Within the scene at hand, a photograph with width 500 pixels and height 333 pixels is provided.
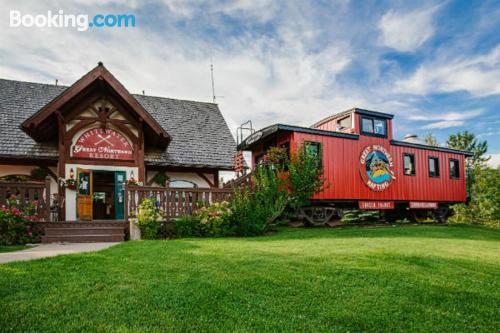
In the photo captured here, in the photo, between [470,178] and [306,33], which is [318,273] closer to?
[306,33]

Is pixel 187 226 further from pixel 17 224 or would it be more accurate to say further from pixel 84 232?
pixel 17 224

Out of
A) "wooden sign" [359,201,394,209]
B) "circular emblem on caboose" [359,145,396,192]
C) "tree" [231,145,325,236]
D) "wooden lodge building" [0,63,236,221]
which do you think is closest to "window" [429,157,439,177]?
"circular emblem on caboose" [359,145,396,192]

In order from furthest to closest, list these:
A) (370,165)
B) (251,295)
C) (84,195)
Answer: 1. (370,165)
2. (84,195)
3. (251,295)

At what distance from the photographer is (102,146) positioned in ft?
37.4

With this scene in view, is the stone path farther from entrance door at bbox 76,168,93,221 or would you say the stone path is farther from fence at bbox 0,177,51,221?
entrance door at bbox 76,168,93,221

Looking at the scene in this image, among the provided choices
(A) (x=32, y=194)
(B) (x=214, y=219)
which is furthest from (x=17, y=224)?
(B) (x=214, y=219)

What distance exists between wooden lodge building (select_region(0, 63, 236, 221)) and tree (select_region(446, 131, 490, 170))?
29800mm

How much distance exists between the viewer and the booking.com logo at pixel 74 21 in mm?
8688

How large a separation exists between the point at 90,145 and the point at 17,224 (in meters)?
3.88

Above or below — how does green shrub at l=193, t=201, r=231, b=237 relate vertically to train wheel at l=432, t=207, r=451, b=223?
above

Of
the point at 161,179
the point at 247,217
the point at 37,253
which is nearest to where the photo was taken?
the point at 37,253

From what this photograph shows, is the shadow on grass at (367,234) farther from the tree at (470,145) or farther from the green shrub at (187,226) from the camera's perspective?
the tree at (470,145)

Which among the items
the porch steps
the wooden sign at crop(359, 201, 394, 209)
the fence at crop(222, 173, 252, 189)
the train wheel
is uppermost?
the fence at crop(222, 173, 252, 189)

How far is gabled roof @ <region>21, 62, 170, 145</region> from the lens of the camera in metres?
9.88
